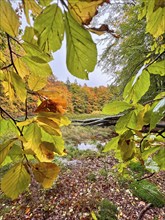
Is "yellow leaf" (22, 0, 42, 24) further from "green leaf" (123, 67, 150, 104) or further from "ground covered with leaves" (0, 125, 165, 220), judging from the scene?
"ground covered with leaves" (0, 125, 165, 220)

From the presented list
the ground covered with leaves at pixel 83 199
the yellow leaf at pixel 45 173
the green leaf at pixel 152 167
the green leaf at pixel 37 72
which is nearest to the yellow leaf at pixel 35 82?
the green leaf at pixel 37 72

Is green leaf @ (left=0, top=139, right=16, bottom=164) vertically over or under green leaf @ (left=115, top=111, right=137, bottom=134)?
over

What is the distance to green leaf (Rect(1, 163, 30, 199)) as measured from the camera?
0.19 meters

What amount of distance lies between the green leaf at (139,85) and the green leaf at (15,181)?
0.23m

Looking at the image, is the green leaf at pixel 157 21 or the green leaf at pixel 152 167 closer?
the green leaf at pixel 157 21

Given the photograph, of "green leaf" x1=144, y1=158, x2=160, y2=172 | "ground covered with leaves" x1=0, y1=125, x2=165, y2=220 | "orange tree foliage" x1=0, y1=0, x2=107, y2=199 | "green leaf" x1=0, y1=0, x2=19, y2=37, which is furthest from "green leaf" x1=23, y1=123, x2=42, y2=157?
"ground covered with leaves" x1=0, y1=125, x2=165, y2=220

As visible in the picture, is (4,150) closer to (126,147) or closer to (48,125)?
(48,125)

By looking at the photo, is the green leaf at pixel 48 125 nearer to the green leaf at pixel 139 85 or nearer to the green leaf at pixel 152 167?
the green leaf at pixel 139 85

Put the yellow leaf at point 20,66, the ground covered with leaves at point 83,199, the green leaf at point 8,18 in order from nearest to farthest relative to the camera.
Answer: the green leaf at point 8,18 < the yellow leaf at point 20,66 < the ground covered with leaves at point 83,199

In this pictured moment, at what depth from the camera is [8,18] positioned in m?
0.14

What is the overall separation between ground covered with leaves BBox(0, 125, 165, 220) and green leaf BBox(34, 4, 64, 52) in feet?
6.87

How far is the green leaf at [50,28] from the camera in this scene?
0.16 m

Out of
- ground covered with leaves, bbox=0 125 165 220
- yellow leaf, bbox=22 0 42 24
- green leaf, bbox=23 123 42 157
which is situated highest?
yellow leaf, bbox=22 0 42 24

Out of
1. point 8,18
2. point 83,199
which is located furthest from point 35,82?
point 83,199
